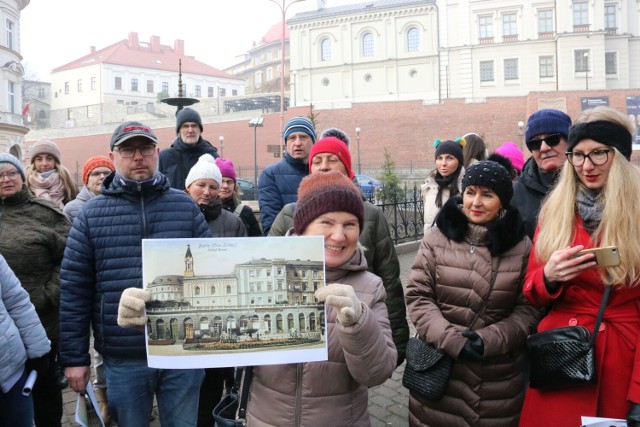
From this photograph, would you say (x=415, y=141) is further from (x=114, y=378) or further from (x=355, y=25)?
(x=114, y=378)

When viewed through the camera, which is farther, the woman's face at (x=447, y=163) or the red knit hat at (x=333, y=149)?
the woman's face at (x=447, y=163)

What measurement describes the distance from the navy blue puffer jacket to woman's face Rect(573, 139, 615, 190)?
239 cm

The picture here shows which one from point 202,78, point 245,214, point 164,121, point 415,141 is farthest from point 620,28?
point 202,78

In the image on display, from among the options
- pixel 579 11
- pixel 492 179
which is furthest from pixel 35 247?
pixel 579 11

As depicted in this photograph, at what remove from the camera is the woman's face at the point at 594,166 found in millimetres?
2619

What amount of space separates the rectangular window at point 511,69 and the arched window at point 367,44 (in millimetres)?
13756

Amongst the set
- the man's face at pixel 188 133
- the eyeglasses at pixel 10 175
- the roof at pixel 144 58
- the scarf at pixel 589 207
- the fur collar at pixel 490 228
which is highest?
the roof at pixel 144 58

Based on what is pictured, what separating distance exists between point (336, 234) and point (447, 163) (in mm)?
3212

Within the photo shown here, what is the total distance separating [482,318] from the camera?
9.71ft

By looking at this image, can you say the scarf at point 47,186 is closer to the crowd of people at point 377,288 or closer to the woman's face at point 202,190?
the crowd of people at point 377,288

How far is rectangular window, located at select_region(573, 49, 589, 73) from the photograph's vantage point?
4538 cm

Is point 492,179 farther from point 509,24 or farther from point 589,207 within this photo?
point 509,24

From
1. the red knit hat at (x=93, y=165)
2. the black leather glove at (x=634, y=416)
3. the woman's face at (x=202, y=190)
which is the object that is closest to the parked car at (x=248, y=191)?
the red knit hat at (x=93, y=165)

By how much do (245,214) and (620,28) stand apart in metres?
53.9
